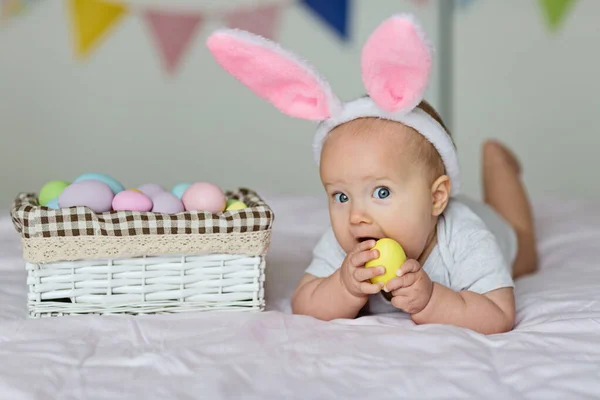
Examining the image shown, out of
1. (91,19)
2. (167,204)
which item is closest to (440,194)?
(167,204)

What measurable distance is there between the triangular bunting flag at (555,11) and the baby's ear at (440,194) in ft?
6.32

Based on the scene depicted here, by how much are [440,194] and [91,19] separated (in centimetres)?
200

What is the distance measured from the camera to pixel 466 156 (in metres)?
3.06

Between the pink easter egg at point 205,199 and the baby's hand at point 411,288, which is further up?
the pink easter egg at point 205,199

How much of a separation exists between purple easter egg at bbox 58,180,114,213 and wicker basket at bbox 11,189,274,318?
0.05m

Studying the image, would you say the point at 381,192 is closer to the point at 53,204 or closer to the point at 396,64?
the point at 396,64

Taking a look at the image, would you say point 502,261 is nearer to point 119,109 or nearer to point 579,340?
point 579,340

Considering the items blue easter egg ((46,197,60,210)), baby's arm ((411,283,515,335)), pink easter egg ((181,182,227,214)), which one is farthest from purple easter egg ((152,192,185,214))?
baby's arm ((411,283,515,335))

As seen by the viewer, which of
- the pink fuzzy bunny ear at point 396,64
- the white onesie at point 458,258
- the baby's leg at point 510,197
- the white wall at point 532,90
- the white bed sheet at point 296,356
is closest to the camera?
the white bed sheet at point 296,356

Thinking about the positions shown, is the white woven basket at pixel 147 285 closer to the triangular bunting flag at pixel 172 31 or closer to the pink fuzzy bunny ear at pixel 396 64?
the pink fuzzy bunny ear at pixel 396 64

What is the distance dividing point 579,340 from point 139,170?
2176 mm

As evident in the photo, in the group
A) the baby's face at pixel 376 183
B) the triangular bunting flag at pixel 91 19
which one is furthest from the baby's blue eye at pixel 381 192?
the triangular bunting flag at pixel 91 19

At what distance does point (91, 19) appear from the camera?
9.35 feet

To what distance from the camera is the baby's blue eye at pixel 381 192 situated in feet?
3.78
